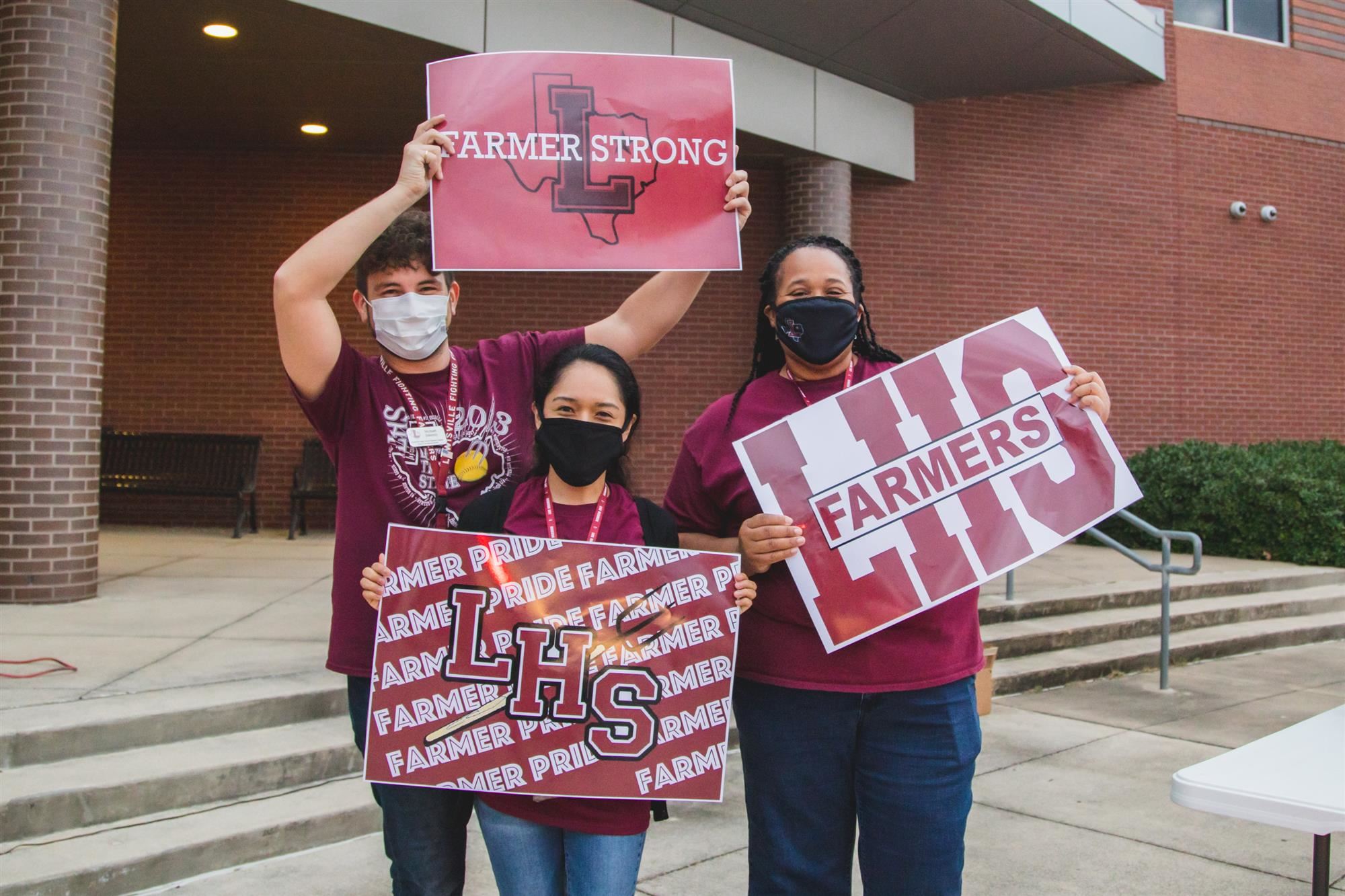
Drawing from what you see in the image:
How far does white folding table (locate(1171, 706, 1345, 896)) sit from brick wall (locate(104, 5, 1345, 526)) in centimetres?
937

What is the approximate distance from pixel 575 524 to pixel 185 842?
8.00ft

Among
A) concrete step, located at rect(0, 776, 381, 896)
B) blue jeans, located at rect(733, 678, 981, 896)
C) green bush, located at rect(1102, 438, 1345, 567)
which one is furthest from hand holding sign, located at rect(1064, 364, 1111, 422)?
green bush, located at rect(1102, 438, 1345, 567)

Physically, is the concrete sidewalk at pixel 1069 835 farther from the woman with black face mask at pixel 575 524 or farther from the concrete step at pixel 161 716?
the woman with black face mask at pixel 575 524

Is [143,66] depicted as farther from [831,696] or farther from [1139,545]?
[1139,545]

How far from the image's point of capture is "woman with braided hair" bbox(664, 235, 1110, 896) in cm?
214

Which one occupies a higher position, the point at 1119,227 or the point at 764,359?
the point at 1119,227

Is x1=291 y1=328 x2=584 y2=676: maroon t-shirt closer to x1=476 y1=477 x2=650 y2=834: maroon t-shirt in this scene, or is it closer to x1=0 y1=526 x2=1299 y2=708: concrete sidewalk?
x1=476 y1=477 x2=650 y2=834: maroon t-shirt

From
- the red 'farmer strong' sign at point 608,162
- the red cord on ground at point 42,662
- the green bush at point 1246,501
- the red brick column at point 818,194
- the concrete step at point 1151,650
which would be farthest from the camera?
the red brick column at point 818,194

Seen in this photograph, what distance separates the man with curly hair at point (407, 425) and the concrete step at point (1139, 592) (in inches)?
229

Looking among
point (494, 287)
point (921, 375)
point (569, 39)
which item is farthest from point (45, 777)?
point (494, 287)

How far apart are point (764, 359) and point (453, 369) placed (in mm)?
708

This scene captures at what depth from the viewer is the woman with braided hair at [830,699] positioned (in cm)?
214

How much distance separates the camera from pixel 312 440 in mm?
11281

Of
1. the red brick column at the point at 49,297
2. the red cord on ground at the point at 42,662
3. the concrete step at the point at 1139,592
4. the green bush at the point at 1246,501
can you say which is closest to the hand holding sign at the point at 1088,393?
the red cord on ground at the point at 42,662
